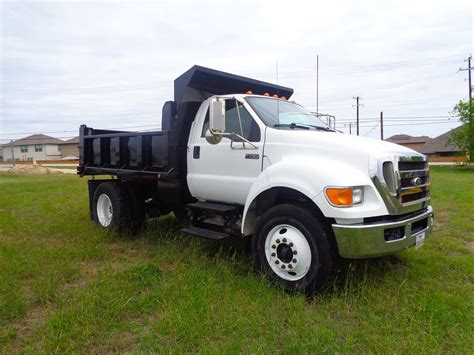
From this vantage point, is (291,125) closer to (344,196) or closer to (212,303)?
(344,196)

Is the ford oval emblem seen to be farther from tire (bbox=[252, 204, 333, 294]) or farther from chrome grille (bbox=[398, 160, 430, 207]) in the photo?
tire (bbox=[252, 204, 333, 294])

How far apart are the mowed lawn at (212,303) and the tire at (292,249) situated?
169mm

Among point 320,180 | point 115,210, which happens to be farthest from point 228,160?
point 115,210

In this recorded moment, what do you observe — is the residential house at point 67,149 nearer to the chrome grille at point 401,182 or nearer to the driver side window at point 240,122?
the driver side window at point 240,122

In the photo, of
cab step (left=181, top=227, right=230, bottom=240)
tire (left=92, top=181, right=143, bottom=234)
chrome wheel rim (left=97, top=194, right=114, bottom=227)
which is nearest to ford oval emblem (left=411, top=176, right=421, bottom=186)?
cab step (left=181, top=227, right=230, bottom=240)

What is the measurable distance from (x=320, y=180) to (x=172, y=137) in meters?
2.39

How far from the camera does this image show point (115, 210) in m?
6.14

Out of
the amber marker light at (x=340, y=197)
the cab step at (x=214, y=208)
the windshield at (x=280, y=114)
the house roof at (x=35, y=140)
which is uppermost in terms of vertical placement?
the house roof at (x=35, y=140)

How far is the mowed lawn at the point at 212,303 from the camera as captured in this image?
291cm

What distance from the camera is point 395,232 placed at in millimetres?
3564

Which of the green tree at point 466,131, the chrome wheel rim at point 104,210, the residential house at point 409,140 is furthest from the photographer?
the residential house at point 409,140

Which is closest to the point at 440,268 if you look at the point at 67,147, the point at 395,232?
the point at 395,232

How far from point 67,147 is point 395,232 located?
76417mm

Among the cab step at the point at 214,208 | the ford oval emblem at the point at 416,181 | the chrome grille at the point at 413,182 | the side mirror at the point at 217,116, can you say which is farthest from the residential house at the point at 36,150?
the ford oval emblem at the point at 416,181
